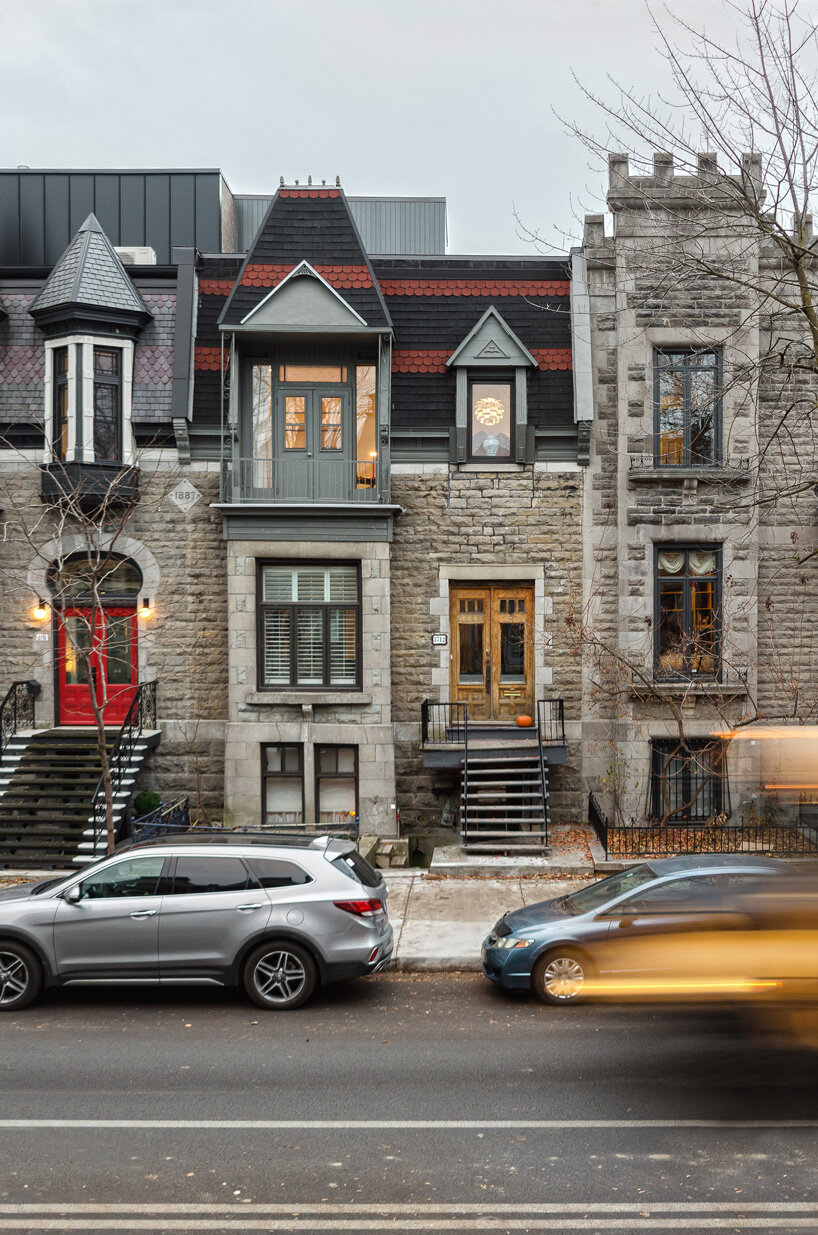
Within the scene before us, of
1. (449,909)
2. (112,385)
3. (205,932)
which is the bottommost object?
(449,909)

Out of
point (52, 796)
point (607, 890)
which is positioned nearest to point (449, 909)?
point (607, 890)

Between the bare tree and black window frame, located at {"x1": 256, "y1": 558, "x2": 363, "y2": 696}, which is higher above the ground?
the bare tree

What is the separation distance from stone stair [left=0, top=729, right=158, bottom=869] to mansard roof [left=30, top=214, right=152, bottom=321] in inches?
298

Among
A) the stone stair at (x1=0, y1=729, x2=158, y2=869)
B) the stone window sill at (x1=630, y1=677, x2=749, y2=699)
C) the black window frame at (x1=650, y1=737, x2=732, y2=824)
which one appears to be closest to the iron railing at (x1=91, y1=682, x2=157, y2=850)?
the stone stair at (x1=0, y1=729, x2=158, y2=869)

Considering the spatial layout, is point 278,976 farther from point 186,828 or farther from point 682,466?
point 682,466

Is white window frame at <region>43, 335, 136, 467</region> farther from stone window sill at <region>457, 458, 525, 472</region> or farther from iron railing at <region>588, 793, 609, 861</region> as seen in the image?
iron railing at <region>588, 793, 609, 861</region>

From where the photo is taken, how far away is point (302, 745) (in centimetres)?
1709

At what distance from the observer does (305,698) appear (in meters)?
16.9

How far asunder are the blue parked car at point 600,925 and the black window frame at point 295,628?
793cm

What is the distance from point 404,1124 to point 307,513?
11.5 m

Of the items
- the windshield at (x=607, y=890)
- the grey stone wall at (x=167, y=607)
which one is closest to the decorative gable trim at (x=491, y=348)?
the grey stone wall at (x=167, y=607)

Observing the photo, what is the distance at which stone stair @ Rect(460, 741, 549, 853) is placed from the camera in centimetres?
1539

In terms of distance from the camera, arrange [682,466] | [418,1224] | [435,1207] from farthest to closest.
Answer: [682,466] < [435,1207] < [418,1224]

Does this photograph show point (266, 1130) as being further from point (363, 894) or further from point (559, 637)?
point (559, 637)
